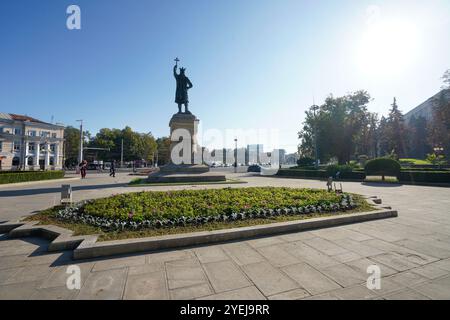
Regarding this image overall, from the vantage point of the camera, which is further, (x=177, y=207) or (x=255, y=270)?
(x=177, y=207)

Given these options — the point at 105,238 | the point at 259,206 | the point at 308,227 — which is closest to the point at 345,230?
the point at 308,227

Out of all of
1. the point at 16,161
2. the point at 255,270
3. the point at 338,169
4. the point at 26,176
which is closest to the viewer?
the point at 255,270

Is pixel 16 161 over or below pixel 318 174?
over

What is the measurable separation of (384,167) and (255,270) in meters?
22.3

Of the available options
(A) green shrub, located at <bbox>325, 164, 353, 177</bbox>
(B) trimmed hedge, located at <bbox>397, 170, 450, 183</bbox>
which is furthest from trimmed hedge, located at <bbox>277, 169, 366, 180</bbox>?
(B) trimmed hedge, located at <bbox>397, 170, 450, 183</bbox>

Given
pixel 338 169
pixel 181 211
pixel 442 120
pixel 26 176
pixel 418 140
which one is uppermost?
pixel 418 140

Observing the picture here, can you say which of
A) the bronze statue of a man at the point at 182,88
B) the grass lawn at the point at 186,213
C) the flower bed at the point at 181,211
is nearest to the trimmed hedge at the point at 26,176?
the bronze statue of a man at the point at 182,88

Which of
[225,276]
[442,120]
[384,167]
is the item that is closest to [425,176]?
[384,167]

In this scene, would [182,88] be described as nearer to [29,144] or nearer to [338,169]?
[338,169]

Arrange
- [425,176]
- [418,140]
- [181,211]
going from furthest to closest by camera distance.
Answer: [418,140] < [425,176] < [181,211]

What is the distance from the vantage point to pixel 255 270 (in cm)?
359

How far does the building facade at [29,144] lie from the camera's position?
53.2 meters

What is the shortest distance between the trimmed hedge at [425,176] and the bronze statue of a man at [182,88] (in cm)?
2053
